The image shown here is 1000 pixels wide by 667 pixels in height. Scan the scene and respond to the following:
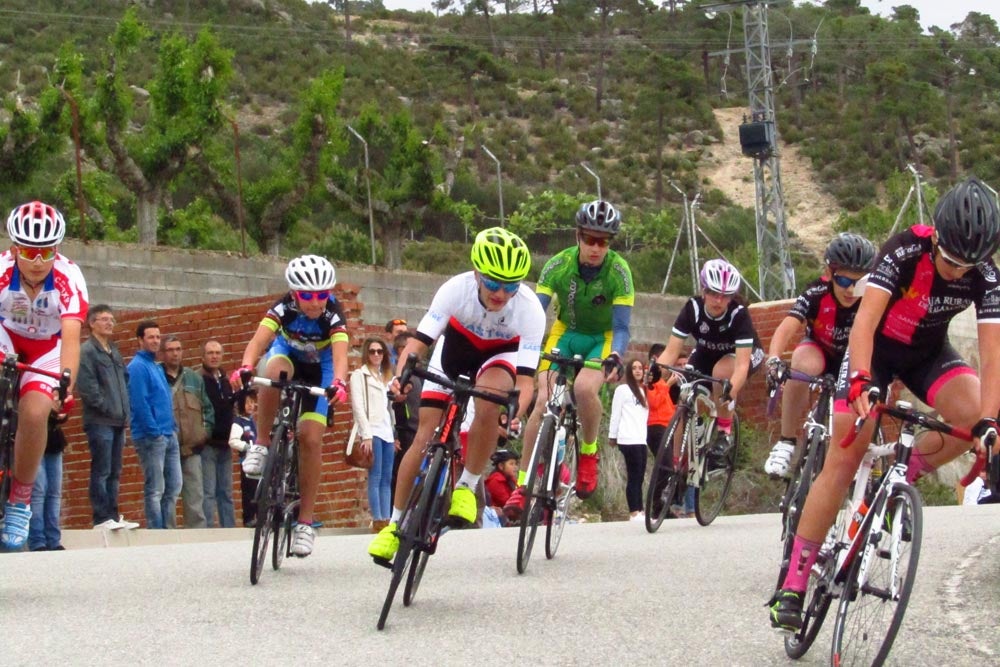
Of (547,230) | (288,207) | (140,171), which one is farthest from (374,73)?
(140,171)

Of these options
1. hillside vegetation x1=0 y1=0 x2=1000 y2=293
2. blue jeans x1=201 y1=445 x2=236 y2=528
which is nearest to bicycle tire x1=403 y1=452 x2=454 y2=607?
blue jeans x1=201 y1=445 x2=236 y2=528

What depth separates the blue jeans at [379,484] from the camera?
1685cm

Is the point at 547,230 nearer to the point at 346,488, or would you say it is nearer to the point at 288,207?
the point at 288,207

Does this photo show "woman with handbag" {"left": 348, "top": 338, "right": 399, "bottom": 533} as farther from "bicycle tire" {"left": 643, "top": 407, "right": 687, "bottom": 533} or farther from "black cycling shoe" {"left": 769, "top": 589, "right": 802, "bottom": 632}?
"black cycling shoe" {"left": 769, "top": 589, "right": 802, "bottom": 632}

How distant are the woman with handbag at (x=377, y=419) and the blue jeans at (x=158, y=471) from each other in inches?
71.2

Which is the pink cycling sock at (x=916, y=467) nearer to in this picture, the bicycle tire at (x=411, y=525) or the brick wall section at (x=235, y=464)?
the bicycle tire at (x=411, y=525)

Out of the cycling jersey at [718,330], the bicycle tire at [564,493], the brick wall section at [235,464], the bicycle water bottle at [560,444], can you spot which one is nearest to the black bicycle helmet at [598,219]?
the bicycle tire at [564,493]

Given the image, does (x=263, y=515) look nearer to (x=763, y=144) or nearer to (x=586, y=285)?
(x=586, y=285)

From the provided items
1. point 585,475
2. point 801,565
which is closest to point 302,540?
point 585,475

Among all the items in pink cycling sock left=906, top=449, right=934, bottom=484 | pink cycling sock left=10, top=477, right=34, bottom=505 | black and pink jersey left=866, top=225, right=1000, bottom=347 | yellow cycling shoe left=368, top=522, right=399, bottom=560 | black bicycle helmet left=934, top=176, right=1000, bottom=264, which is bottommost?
yellow cycling shoe left=368, top=522, right=399, bottom=560

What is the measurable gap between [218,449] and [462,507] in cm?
825

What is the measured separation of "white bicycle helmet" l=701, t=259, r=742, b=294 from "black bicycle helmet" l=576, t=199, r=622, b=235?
1.79 metres

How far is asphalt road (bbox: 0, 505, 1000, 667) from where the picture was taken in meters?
7.19

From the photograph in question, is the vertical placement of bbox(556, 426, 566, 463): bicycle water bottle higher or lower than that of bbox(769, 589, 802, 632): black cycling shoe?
lower
